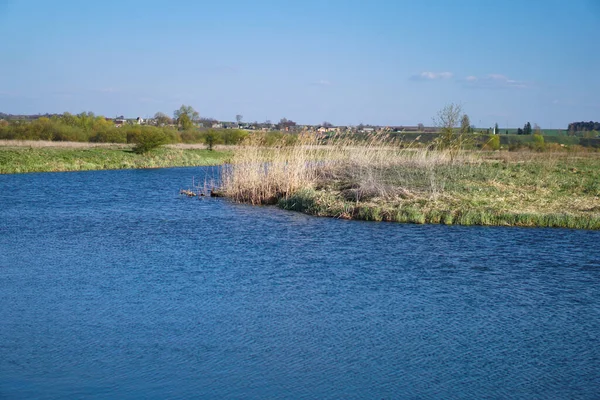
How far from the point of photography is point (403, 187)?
2312 centimetres

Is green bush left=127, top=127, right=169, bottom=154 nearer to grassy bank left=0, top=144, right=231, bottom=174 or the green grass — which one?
grassy bank left=0, top=144, right=231, bottom=174

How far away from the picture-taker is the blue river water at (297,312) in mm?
7551

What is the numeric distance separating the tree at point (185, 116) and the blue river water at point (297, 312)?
268ft

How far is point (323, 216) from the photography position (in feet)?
71.4

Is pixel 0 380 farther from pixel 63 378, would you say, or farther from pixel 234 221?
pixel 234 221

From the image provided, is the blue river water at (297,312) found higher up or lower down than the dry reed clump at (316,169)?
lower down

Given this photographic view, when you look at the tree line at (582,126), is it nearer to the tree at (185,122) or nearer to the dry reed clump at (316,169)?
the tree at (185,122)

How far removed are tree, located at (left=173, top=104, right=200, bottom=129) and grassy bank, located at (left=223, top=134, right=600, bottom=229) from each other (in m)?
71.3

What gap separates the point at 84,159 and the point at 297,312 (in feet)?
125

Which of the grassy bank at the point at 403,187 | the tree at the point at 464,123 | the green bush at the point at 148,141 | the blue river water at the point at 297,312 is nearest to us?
the blue river water at the point at 297,312

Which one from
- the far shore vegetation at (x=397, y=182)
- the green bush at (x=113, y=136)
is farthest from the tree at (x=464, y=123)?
the green bush at (x=113, y=136)

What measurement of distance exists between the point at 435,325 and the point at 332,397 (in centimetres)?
317

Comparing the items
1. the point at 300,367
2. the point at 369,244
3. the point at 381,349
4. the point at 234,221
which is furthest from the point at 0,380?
the point at 234,221

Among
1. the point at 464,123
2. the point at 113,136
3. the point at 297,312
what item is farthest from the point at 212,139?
the point at 297,312
